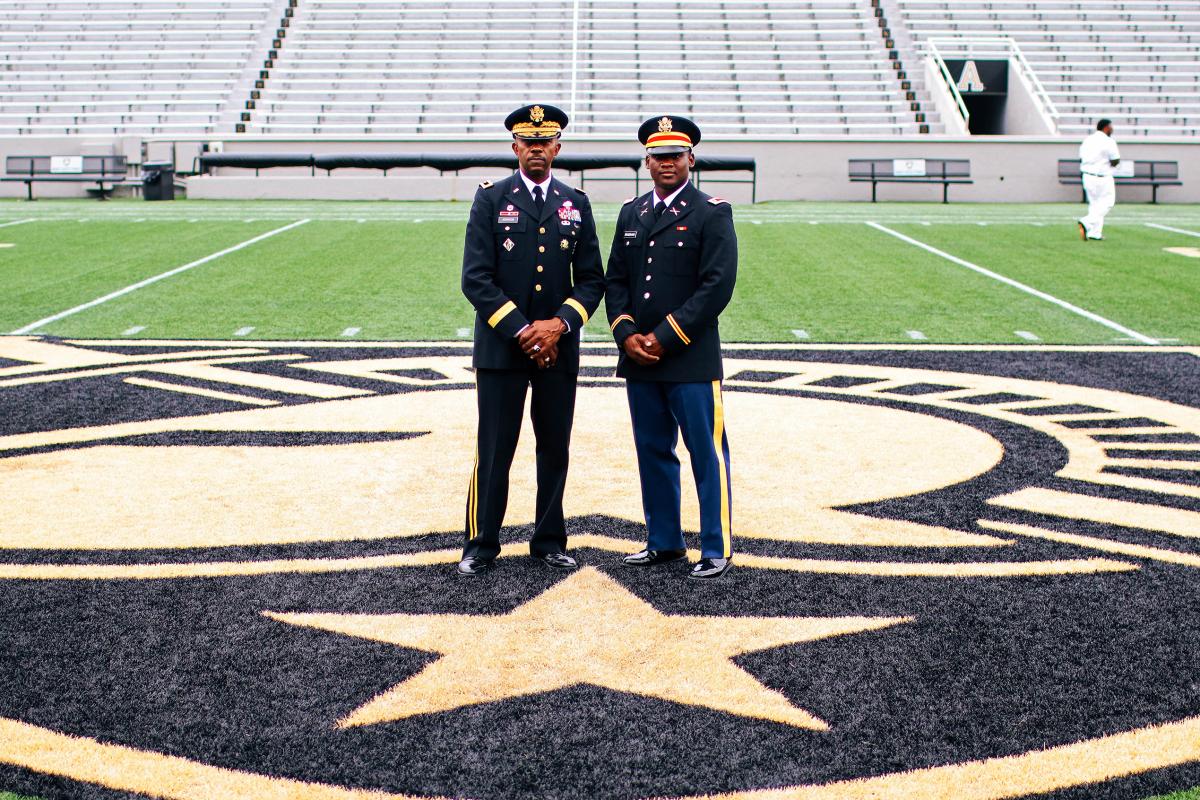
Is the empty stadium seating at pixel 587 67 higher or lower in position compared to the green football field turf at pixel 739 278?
higher

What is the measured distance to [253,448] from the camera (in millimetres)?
6852

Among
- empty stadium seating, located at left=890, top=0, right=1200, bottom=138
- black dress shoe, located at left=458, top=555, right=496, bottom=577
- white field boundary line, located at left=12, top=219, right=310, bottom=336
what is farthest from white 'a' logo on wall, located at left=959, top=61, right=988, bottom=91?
black dress shoe, located at left=458, top=555, right=496, bottom=577

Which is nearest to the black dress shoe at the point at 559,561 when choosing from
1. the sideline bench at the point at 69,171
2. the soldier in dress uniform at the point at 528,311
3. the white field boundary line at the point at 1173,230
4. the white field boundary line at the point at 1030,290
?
the soldier in dress uniform at the point at 528,311

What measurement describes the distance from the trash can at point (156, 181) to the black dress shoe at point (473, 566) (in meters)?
23.5

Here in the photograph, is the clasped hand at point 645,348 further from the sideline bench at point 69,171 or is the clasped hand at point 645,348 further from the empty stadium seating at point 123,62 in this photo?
the empty stadium seating at point 123,62

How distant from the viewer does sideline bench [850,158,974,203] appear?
28.0 metres

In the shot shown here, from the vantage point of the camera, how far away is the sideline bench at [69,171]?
2795 centimetres

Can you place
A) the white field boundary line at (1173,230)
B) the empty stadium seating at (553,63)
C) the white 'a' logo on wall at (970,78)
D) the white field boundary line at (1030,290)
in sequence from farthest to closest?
the white 'a' logo on wall at (970,78)
the empty stadium seating at (553,63)
the white field boundary line at (1173,230)
the white field boundary line at (1030,290)

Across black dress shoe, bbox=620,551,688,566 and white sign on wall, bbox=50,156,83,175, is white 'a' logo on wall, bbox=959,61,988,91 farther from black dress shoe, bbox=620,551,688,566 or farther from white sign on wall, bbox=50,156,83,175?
black dress shoe, bbox=620,551,688,566

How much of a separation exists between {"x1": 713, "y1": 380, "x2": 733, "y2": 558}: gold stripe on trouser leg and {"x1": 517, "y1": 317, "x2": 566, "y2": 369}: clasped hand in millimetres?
632

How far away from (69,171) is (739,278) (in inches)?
744

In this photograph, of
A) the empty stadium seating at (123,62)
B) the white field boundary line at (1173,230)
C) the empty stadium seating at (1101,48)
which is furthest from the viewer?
the empty stadium seating at (123,62)

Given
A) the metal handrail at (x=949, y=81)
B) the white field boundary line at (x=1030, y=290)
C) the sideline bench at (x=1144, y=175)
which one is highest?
the metal handrail at (x=949, y=81)

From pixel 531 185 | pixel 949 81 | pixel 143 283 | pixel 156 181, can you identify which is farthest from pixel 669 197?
pixel 949 81
